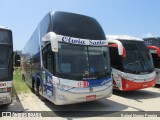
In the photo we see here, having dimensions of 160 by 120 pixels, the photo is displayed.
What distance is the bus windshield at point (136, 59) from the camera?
1298 cm

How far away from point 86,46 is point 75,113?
8.31 feet

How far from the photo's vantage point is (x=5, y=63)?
952 centimetres

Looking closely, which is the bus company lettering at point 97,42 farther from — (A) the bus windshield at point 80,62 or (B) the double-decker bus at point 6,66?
(B) the double-decker bus at point 6,66

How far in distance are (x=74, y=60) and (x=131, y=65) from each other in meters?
4.34

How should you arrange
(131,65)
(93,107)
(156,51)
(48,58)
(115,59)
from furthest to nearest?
(156,51)
(115,59)
(131,65)
(93,107)
(48,58)

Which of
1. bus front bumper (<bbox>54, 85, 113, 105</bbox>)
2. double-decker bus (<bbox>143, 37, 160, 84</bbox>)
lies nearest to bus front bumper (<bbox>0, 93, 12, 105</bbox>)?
bus front bumper (<bbox>54, 85, 113, 105</bbox>)

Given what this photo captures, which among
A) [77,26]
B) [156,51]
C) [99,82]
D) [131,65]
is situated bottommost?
[99,82]

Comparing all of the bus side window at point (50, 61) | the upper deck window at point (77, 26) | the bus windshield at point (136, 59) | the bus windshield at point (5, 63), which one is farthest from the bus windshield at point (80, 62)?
the bus windshield at point (136, 59)

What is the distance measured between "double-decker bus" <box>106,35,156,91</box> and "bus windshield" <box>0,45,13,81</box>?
519cm

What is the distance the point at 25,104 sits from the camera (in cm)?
1170

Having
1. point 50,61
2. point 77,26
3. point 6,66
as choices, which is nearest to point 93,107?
point 50,61

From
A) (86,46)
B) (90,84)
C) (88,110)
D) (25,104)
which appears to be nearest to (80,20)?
(86,46)

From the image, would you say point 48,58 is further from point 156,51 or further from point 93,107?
point 156,51

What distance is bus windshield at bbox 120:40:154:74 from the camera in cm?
1298
